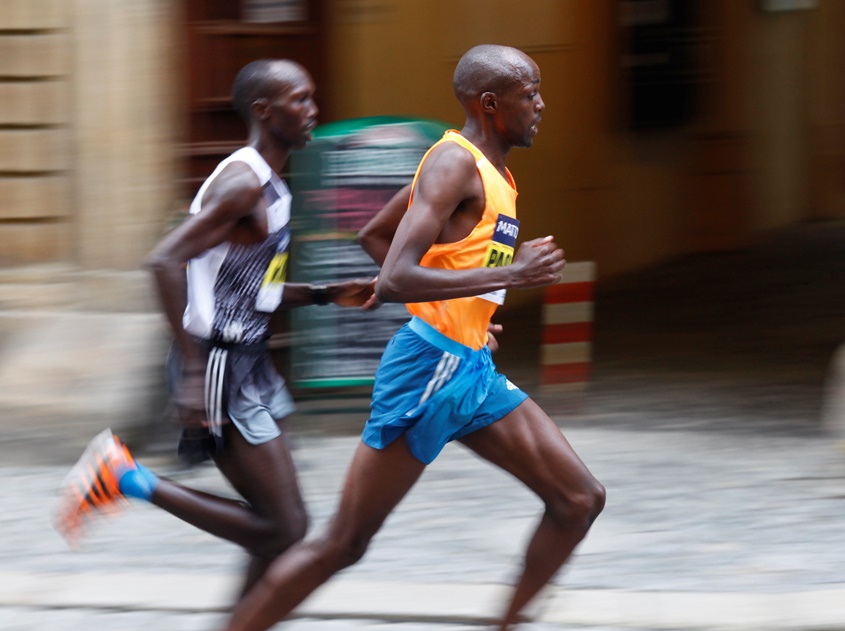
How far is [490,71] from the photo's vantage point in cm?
354

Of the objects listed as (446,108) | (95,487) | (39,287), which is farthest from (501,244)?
(446,108)

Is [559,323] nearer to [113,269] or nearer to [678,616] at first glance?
[113,269]

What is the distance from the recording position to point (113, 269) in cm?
736

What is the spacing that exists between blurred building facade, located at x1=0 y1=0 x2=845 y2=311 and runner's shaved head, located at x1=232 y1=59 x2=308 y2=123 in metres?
3.65

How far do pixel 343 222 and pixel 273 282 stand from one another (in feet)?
11.0

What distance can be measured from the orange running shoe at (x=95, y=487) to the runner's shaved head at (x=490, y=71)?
4.51ft

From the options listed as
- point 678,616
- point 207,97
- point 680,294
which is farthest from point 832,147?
point 678,616

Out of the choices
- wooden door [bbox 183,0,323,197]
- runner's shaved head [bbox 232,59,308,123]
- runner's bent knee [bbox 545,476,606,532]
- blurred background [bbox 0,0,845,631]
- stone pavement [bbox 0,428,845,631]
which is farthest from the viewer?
wooden door [bbox 183,0,323,197]

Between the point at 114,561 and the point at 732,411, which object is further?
the point at 732,411

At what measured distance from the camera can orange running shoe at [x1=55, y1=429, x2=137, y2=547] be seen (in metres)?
3.69

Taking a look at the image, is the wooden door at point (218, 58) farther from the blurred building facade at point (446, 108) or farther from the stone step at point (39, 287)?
the stone step at point (39, 287)

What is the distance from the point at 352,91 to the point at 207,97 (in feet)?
5.40

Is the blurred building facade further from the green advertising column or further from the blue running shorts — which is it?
the blue running shorts

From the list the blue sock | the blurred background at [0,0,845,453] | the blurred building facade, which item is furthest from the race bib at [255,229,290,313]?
the blurred building facade
